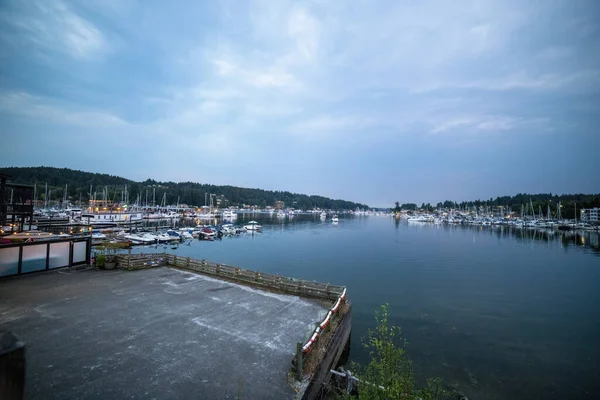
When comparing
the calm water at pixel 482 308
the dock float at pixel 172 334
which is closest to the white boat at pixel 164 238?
the calm water at pixel 482 308

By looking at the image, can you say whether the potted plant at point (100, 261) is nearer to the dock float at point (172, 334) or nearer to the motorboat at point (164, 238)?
the dock float at point (172, 334)

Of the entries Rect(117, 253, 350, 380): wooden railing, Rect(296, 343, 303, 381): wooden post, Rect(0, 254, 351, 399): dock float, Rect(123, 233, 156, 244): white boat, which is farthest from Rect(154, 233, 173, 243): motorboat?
Rect(296, 343, 303, 381): wooden post

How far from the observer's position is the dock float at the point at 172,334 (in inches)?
384

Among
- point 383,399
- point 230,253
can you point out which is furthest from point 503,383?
point 230,253

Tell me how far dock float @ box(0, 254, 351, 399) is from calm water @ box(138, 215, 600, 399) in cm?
670

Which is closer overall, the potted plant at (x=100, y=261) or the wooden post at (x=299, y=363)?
the wooden post at (x=299, y=363)

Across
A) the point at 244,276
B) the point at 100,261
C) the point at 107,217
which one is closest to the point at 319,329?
the point at 244,276

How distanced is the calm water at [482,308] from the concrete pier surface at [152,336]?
25.7 ft

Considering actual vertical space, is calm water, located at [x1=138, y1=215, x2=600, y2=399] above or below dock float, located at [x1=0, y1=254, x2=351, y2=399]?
below

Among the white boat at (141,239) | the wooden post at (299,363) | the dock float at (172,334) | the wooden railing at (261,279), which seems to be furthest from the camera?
the white boat at (141,239)

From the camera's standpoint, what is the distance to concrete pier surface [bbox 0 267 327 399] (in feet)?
31.6

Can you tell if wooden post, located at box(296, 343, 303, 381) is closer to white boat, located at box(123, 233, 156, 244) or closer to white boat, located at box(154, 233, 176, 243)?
white boat, located at box(123, 233, 156, 244)

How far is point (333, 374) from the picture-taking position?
12711 mm

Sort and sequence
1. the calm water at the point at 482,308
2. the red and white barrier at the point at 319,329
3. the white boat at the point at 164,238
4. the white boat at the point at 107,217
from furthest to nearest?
the white boat at the point at 107,217 → the white boat at the point at 164,238 → the calm water at the point at 482,308 → the red and white barrier at the point at 319,329
